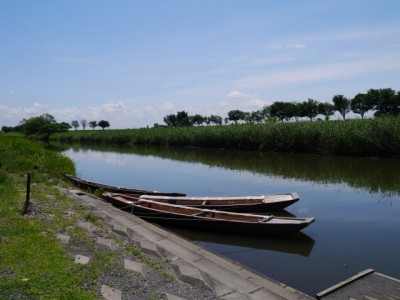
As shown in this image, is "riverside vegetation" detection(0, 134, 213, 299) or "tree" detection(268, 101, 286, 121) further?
"tree" detection(268, 101, 286, 121)

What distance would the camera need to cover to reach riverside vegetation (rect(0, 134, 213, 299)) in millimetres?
3932

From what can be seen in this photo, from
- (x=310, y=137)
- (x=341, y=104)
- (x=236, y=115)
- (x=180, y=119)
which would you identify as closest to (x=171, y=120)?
(x=180, y=119)

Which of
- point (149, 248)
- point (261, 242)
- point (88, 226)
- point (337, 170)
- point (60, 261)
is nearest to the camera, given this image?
point (60, 261)

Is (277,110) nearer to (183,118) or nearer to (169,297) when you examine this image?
(183,118)

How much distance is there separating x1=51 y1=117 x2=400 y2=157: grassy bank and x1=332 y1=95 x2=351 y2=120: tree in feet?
89.0

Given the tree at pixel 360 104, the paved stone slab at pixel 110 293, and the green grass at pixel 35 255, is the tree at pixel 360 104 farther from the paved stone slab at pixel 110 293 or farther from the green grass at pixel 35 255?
the paved stone slab at pixel 110 293

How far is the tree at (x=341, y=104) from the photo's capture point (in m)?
55.7

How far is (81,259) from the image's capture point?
4930 millimetres

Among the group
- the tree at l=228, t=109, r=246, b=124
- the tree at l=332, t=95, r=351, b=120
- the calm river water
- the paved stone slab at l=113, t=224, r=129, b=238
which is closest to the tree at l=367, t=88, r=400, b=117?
the tree at l=332, t=95, r=351, b=120

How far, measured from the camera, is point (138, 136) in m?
50.5

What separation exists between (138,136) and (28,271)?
4682cm

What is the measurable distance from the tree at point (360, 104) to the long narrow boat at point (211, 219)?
160 feet

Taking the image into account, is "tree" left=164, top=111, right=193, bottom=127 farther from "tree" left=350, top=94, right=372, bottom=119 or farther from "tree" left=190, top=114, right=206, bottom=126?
"tree" left=350, top=94, right=372, bottom=119

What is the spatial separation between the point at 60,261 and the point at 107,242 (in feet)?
3.97
